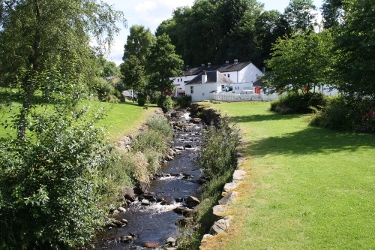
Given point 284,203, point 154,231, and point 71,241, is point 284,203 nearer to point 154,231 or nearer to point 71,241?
point 154,231

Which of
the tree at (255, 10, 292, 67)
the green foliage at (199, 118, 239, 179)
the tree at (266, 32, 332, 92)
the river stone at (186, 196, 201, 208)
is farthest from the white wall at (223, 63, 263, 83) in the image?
the river stone at (186, 196, 201, 208)

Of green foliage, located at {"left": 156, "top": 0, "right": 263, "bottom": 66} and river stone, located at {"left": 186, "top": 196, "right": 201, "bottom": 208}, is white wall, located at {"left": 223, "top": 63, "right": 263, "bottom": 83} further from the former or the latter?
river stone, located at {"left": 186, "top": 196, "right": 201, "bottom": 208}

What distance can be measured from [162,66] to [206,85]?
538 inches

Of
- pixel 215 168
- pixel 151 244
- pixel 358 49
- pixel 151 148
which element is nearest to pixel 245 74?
pixel 358 49

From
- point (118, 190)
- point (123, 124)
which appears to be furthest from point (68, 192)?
point (123, 124)

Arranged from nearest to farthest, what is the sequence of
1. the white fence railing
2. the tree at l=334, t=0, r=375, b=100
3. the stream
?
the stream < the tree at l=334, t=0, r=375, b=100 < the white fence railing

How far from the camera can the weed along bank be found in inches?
316

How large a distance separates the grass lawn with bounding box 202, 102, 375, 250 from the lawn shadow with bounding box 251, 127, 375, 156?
0.12ft

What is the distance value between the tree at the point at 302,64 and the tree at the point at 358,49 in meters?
7.27

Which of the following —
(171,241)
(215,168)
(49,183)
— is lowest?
(171,241)

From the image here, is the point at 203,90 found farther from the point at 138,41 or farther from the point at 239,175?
the point at 239,175

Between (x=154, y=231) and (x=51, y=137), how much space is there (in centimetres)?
401

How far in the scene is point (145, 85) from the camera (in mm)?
44625

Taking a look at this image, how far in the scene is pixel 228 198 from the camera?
761cm
